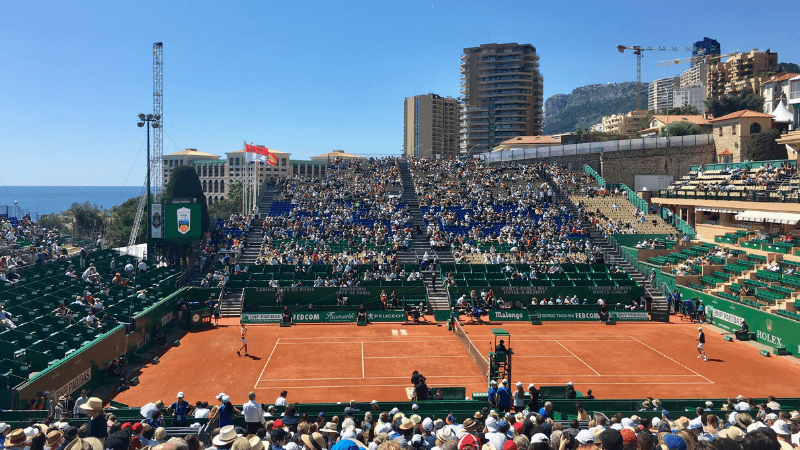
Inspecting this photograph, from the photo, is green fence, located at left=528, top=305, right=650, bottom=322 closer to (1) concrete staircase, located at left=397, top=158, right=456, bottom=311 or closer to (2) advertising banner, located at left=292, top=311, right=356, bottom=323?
(1) concrete staircase, located at left=397, top=158, right=456, bottom=311

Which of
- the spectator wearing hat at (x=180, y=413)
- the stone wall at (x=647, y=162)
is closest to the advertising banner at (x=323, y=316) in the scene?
the spectator wearing hat at (x=180, y=413)

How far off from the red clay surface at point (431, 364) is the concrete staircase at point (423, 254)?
4.53 m

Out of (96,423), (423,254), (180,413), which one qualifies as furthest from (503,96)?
(96,423)

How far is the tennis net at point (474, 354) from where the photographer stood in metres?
23.8

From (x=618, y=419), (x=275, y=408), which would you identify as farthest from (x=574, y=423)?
(x=275, y=408)

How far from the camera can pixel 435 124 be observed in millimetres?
172875

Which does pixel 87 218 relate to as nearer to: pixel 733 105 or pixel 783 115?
pixel 783 115

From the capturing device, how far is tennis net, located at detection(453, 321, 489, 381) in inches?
938

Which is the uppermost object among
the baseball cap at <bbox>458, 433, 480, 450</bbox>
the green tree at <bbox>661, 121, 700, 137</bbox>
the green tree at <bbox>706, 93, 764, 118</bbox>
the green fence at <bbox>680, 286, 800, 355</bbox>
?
the green tree at <bbox>706, 93, 764, 118</bbox>

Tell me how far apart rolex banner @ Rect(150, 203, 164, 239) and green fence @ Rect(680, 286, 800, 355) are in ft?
116

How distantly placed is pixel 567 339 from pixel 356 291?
44.2 ft

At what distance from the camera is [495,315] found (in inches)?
1404

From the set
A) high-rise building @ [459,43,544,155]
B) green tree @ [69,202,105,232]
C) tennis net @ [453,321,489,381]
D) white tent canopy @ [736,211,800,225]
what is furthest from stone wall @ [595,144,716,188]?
green tree @ [69,202,105,232]

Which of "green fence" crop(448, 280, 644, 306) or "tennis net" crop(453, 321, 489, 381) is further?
"green fence" crop(448, 280, 644, 306)
